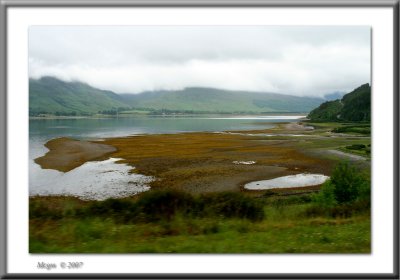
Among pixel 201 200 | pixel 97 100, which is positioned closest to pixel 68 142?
pixel 97 100

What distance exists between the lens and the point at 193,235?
7043mm

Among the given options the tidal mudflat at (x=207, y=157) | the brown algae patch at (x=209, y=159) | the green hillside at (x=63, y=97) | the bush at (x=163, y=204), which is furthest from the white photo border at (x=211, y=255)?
the brown algae patch at (x=209, y=159)

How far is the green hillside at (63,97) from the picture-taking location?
28.4 feet

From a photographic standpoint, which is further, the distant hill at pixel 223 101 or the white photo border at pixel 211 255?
the distant hill at pixel 223 101

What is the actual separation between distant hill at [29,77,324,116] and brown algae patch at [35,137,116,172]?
195 centimetres

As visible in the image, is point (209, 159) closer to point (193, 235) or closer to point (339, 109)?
point (339, 109)

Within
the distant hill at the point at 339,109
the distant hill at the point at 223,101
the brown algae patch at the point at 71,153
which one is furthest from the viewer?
the brown algae patch at the point at 71,153

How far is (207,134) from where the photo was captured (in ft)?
A: 51.3

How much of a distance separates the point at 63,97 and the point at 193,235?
9666 millimetres

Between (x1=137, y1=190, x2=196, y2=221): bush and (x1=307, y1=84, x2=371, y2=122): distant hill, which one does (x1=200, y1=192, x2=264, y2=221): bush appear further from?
(x1=307, y1=84, x2=371, y2=122): distant hill

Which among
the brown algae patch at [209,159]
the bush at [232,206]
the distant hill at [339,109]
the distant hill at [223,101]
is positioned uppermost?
the distant hill at [223,101]

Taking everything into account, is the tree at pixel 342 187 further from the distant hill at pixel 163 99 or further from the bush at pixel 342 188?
the distant hill at pixel 163 99

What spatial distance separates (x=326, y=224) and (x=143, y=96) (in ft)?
33.1

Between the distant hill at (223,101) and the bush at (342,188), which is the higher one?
the distant hill at (223,101)
